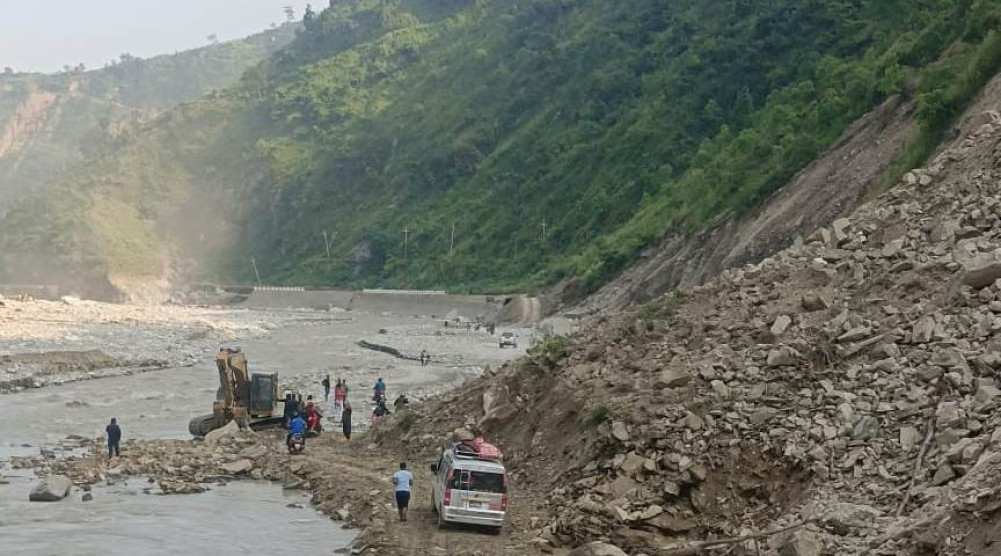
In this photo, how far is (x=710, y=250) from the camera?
6194 centimetres

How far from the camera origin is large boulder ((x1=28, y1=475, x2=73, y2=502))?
2431 centimetres

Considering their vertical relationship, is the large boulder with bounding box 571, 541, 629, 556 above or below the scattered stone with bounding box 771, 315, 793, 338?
below

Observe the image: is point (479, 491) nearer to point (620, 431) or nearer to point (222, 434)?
point (620, 431)

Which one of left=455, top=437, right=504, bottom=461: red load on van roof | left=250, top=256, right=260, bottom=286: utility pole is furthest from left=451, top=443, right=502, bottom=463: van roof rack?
left=250, top=256, right=260, bottom=286: utility pole

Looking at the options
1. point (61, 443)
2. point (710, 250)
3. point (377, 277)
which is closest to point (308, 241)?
point (377, 277)

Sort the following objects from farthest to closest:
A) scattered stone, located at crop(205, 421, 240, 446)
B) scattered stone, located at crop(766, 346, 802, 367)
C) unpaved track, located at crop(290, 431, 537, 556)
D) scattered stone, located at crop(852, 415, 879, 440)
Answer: scattered stone, located at crop(205, 421, 240, 446) < scattered stone, located at crop(766, 346, 802, 367) < unpaved track, located at crop(290, 431, 537, 556) < scattered stone, located at crop(852, 415, 879, 440)

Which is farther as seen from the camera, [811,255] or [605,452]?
[811,255]

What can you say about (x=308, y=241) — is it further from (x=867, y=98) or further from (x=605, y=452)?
(x=605, y=452)

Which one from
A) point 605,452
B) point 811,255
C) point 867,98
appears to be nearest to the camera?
point 605,452

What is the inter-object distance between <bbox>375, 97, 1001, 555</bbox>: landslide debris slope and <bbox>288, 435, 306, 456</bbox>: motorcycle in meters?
6.01

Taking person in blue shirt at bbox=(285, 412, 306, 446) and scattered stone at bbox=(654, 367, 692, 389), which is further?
person in blue shirt at bbox=(285, 412, 306, 446)

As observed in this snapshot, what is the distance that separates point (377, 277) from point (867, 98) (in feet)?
308

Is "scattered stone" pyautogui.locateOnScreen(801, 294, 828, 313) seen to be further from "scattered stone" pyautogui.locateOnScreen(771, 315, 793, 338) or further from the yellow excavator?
the yellow excavator

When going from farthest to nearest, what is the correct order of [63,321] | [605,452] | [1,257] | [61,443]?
[1,257]
[63,321]
[61,443]
[605,452]
